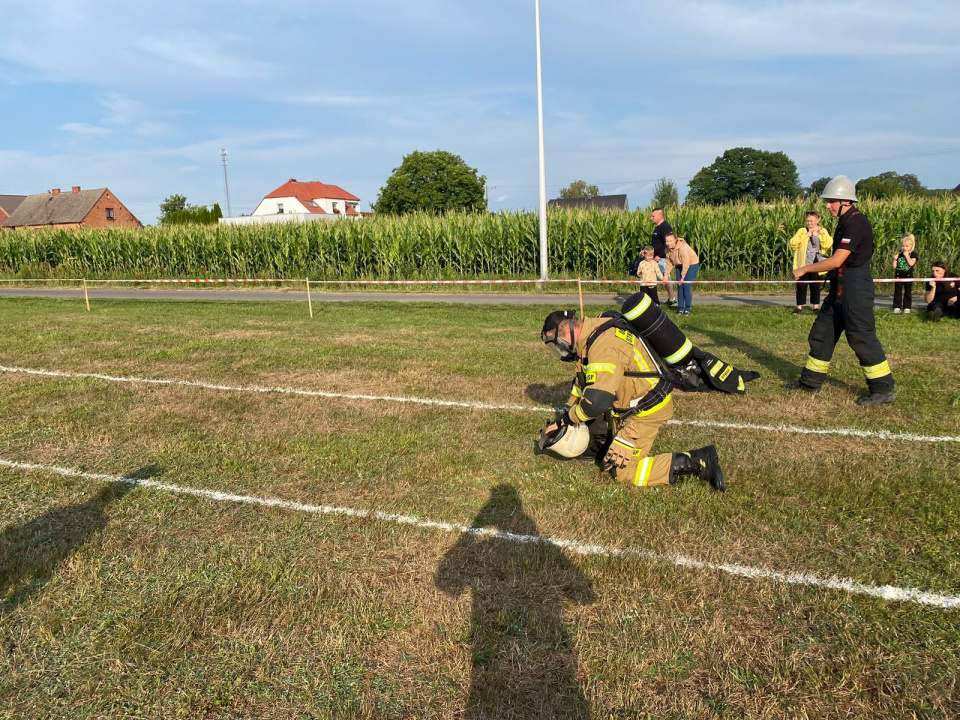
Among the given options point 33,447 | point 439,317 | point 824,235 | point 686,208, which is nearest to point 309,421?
point 33,447

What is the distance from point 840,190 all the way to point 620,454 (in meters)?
4.18

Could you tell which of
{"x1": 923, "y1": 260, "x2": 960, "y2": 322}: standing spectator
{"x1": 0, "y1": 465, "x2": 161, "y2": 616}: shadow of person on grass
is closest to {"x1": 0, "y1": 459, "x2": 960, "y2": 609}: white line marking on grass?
{"x1": 0, "y1": 465, "x2": 161, "y2": 616}: shadow of person on grass

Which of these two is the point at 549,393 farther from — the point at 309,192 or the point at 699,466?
the point at 309,192

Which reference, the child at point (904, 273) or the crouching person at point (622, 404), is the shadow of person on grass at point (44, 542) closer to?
the crouching person at point (622, 404)

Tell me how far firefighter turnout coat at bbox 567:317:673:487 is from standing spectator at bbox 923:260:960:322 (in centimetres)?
930

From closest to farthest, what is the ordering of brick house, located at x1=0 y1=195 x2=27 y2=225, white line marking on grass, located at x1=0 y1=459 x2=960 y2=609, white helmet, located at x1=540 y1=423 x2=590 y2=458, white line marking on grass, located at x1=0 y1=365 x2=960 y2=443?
1. white line marking on grass, located at x1=0 y1=459 x2=960 y2=609
2. white helmet, located at x1=540 y1=423 x2=590 y2=458
3. white line marking on grass, located at x1=0 y1=365 x2=960 y2=443
4. brick house, located at x1=0 y1=195 x2=27 y2=225

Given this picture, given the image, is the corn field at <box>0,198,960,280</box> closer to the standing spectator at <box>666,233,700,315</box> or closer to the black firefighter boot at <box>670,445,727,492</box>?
the standing spectator at <box>666,233,700,315</box>

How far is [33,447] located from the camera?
20.0 ft

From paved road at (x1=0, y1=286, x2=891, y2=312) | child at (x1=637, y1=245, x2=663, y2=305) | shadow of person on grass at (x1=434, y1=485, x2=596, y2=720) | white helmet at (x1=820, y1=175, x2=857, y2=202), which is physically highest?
white helmet at (x1=820, y1=175, x2=857, y2=202)

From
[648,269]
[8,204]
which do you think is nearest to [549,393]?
[648,269]

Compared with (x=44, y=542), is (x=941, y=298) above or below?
above

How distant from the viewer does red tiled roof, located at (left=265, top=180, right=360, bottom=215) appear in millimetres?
97938

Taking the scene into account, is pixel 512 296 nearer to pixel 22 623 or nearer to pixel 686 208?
pixel 686 208

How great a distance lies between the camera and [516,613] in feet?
11.1
